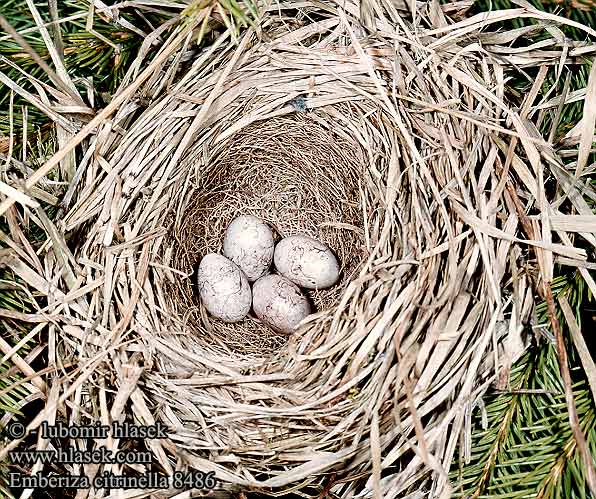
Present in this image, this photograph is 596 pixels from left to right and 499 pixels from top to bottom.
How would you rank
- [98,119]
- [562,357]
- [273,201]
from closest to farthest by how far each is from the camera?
[562,357], [98,119], [273,201]

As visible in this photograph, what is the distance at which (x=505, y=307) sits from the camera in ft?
4.54

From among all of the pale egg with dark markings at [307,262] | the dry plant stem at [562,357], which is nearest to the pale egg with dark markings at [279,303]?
the pale egg with dark markings at [307,262]

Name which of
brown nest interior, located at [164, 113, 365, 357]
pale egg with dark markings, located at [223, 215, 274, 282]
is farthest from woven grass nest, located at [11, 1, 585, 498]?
pale egg with dark markings, located at [223, 215, 274, 282]

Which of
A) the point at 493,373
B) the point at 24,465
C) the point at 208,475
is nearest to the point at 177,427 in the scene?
the point at 208,475

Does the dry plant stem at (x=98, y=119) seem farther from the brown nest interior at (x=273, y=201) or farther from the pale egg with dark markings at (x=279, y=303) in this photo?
the pale egg with dark markings at (x=279, y=303)

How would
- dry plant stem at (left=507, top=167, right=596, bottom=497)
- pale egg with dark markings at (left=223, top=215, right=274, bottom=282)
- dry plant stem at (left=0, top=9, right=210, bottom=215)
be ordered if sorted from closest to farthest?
dry plant stem at (left=507, top=167, right=596, bottom=497), dry plant stem at (left=0, top=9, right=210, bottom=215), pale egg with dark markings at (left=223, top=215, right=274, bottom=282)

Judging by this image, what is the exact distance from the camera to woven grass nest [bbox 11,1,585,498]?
1.36 meters

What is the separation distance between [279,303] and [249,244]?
18cm

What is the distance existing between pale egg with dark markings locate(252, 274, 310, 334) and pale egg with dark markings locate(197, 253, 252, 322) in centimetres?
4

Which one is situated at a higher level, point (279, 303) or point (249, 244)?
point (249, 244)

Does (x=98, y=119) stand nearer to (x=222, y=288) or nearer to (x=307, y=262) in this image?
(x=222, y=288)

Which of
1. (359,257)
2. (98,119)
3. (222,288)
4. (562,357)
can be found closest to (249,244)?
(222,288)

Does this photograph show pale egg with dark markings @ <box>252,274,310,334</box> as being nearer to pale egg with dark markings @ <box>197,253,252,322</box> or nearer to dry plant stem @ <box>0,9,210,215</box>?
pale egg with dark markings @ <box>197,253,252,322</box>

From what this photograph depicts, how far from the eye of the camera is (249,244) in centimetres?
192
